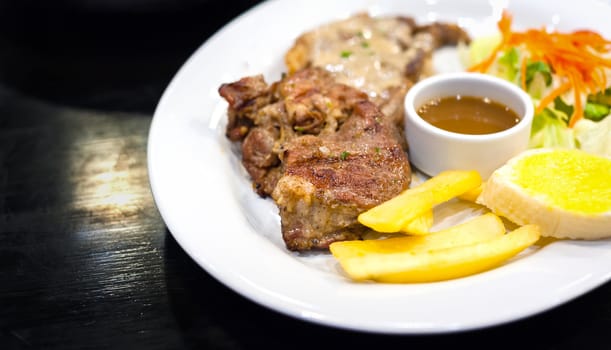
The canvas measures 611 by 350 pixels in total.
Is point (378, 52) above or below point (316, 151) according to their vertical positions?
above

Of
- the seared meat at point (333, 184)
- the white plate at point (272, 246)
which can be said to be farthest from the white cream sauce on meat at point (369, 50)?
the seared meat at point (333, 184)

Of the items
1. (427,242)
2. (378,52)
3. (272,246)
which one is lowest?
(272,246)

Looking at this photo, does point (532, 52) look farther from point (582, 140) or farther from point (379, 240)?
point (379, 240)

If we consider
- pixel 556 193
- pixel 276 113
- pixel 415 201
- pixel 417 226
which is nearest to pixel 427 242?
pixel 417 226

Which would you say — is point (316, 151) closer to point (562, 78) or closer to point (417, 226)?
point (417, 226)

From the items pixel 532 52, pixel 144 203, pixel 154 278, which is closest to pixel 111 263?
pixel 154 278

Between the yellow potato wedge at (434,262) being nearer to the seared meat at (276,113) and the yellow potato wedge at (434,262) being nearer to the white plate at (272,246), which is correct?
the white plate at (272,246)
